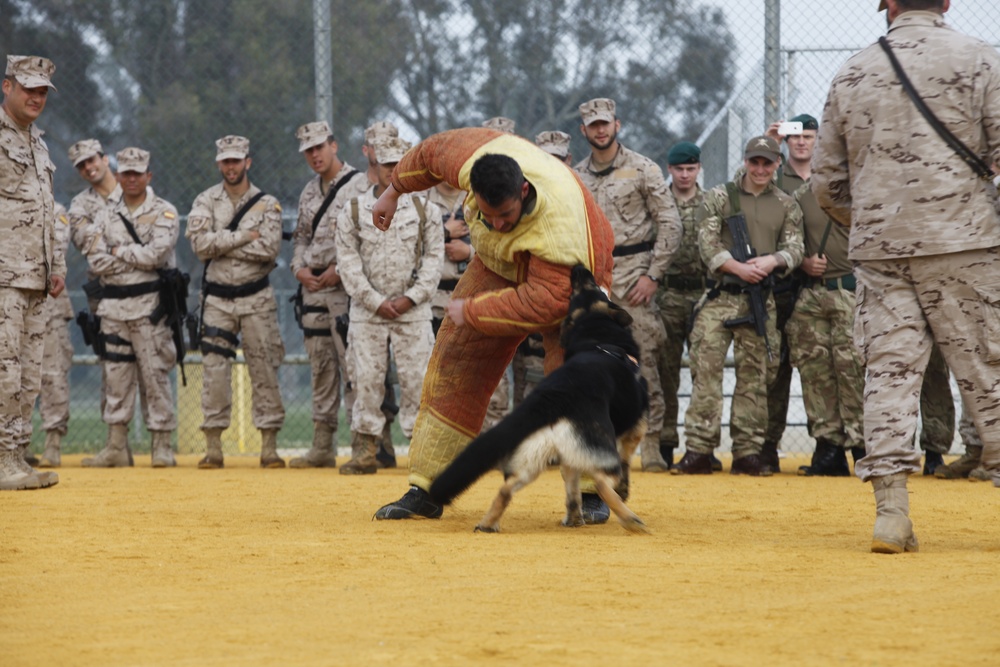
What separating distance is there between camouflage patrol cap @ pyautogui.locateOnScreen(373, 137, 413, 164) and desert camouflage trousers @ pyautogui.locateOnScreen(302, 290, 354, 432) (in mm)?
1364

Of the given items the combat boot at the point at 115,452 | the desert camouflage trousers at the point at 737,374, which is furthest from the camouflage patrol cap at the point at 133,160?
the desert camouflage trousers at the point at 737,374

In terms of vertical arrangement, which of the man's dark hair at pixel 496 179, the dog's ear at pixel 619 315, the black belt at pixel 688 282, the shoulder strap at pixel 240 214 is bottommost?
the black belt at pixel 688 282

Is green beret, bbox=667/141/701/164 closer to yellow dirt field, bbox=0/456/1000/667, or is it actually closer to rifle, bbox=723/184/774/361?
rifle, bbox=723/184/774/361

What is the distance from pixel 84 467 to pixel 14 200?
333cm

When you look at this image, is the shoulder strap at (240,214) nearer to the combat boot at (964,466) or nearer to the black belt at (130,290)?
the black belt at (130,290)

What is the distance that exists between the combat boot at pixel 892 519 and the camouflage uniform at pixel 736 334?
416 centimetres

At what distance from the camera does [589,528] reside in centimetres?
579

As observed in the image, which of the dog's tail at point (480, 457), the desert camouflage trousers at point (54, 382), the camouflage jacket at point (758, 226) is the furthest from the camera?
the desert camouflage trousers at point (54, 382)

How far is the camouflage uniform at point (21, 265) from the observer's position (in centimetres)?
750

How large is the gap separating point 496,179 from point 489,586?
5.89 feet

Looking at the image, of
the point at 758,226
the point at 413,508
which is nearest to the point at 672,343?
the point at 758,226

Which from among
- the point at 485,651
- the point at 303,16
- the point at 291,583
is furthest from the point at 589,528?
the point at 303,16

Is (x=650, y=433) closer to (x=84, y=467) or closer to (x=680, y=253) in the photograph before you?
(x=680, y=253)

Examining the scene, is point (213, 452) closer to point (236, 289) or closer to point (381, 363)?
point (236, 289)
